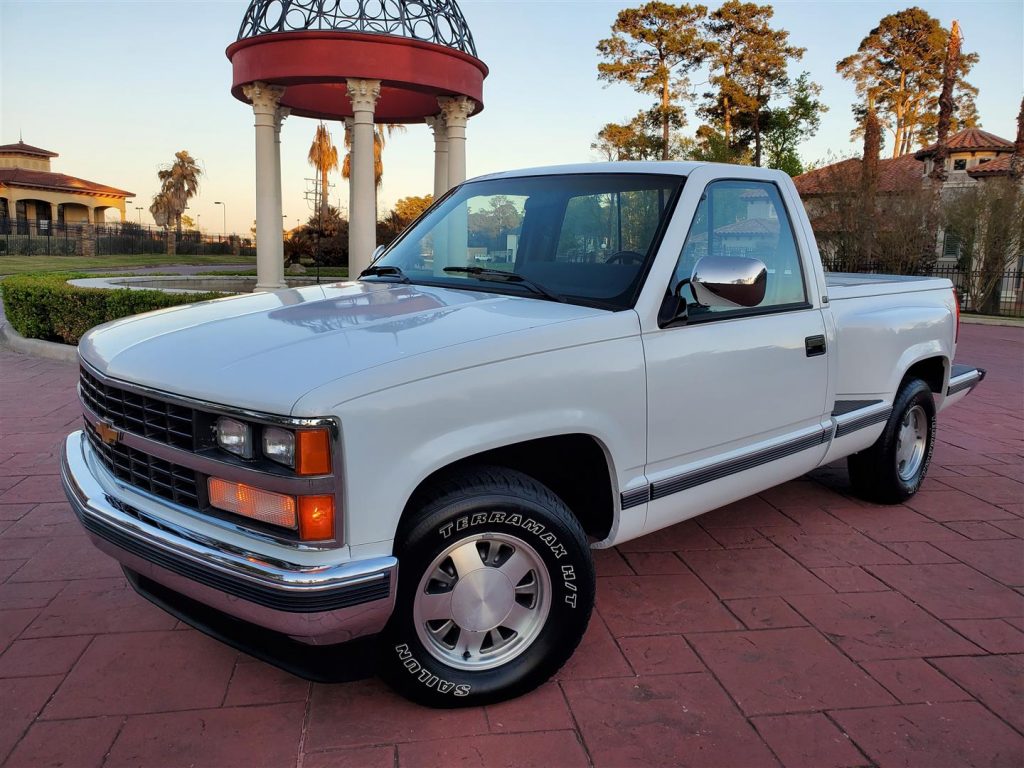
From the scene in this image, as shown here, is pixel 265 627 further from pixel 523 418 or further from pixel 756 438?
pixel 756 438

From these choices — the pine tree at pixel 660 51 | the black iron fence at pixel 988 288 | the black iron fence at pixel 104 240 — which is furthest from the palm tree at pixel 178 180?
the black iron fence at pixel 988 288

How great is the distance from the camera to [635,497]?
10.0ft

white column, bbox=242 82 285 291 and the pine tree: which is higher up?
the pine tree

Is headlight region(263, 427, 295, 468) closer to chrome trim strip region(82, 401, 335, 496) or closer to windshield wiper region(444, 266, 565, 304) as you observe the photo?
chrome trim strip region(82, 401, 335, 496)

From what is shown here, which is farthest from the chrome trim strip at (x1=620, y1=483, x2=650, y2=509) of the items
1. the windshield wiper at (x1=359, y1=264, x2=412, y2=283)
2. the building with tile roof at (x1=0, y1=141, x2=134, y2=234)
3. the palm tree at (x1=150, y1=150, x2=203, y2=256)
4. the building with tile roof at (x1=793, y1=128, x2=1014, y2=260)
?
the palm tree at (x1=150, y1=150, x2=203, y2=256)

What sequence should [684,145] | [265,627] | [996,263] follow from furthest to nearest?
[684,145], [996,263], [265,627]

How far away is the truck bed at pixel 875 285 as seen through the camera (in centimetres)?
432

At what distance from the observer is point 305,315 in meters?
3.00

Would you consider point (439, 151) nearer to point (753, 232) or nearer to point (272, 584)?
point (753, 232)

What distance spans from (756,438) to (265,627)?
225 centimetres

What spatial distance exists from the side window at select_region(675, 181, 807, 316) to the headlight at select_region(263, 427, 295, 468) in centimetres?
191

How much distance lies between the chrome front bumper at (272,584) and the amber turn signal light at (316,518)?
89mm

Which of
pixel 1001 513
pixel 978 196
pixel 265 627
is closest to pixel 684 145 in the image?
pixel 978 196

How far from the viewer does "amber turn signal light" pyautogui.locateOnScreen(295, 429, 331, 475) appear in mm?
2193
